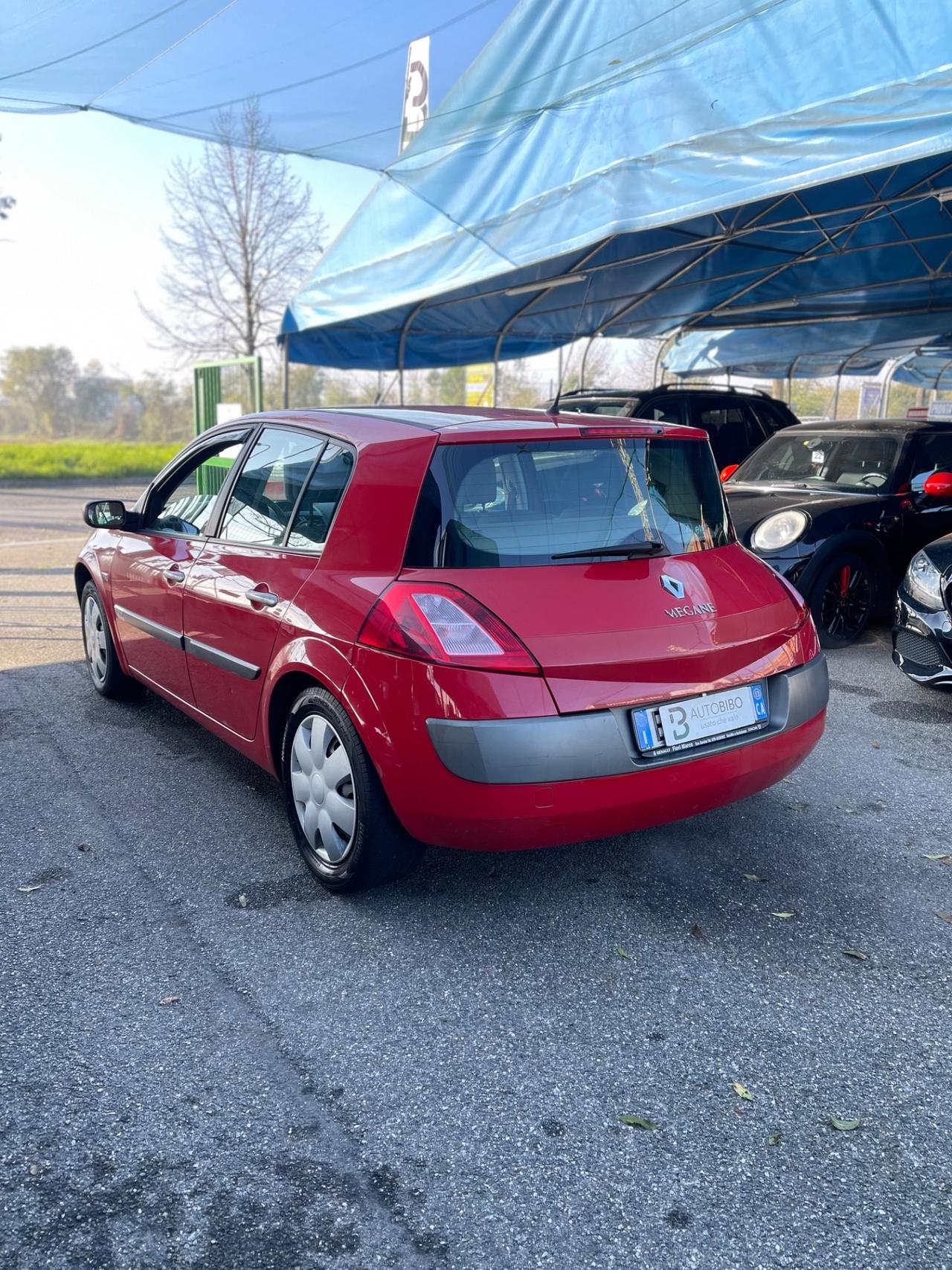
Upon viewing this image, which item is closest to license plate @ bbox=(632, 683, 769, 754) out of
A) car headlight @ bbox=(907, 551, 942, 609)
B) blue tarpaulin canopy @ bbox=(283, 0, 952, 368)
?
car headlight @ bbox=(907, 551, 942, 609)

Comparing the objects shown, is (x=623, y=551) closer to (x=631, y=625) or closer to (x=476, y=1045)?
(x=631, y=625)

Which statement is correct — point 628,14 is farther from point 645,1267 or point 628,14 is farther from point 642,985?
point 645,1267

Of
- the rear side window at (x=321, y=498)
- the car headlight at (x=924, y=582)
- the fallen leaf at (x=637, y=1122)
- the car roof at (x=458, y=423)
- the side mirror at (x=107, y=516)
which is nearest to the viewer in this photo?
the fallen leaf at (x=637, y=1122)

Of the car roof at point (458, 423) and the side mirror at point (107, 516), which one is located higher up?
the car roof at point (458, 423)

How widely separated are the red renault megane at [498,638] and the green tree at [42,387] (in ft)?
138

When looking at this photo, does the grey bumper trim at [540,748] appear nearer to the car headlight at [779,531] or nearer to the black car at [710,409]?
the car headlight at [779,531]

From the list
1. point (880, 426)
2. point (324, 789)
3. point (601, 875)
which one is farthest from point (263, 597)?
point (880, 426)

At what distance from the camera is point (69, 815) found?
12.4 ft

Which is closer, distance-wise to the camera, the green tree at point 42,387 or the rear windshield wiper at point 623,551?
the rear windshield wiper at point 623,551

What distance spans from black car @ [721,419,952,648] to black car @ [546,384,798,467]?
2.04 meters

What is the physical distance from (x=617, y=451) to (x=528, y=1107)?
1.97 metres

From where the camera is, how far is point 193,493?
4473mm

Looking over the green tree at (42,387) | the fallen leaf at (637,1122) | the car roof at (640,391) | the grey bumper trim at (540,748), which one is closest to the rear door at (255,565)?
the grey bumper trim at (540,748)

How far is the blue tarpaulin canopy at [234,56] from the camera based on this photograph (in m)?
7.39
